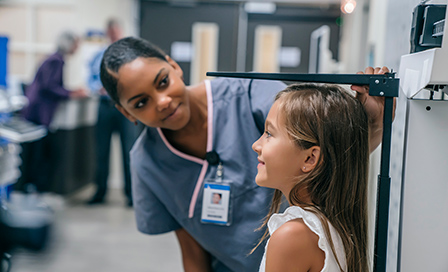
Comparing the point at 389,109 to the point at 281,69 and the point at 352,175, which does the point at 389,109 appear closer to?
the point at 352,175

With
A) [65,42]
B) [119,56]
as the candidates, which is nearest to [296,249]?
[119,56]

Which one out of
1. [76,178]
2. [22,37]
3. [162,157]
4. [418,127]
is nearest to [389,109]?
[418,127]

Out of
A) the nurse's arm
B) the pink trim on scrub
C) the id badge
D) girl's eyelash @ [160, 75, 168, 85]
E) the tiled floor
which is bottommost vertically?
the tiled floor

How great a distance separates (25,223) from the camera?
1.92ft

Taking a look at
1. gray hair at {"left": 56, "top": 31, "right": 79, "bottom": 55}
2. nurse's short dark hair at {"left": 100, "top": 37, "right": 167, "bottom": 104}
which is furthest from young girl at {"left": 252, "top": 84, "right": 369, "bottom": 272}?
gray hair at {"left": 56, "top": 31, "right": 79, "bottom": 55}

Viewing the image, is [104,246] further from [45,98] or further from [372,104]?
[372,104]

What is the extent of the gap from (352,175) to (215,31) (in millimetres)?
4156

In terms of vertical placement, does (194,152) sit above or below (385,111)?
below

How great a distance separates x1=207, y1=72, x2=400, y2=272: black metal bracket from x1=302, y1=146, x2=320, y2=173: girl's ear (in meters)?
0.10

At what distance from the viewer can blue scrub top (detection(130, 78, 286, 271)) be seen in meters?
1.12

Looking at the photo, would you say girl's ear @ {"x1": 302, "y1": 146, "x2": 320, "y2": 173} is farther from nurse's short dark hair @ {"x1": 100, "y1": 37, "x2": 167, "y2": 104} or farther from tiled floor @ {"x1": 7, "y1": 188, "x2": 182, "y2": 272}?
tiled floor @ {"x1": 7, "y1": 188, "x2": 182, "y2": 272}

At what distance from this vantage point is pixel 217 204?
43.8 inches

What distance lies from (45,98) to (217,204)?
3.02 meters

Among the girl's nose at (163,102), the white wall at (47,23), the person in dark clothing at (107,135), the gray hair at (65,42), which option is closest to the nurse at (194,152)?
the girl's nose at (163,102)
